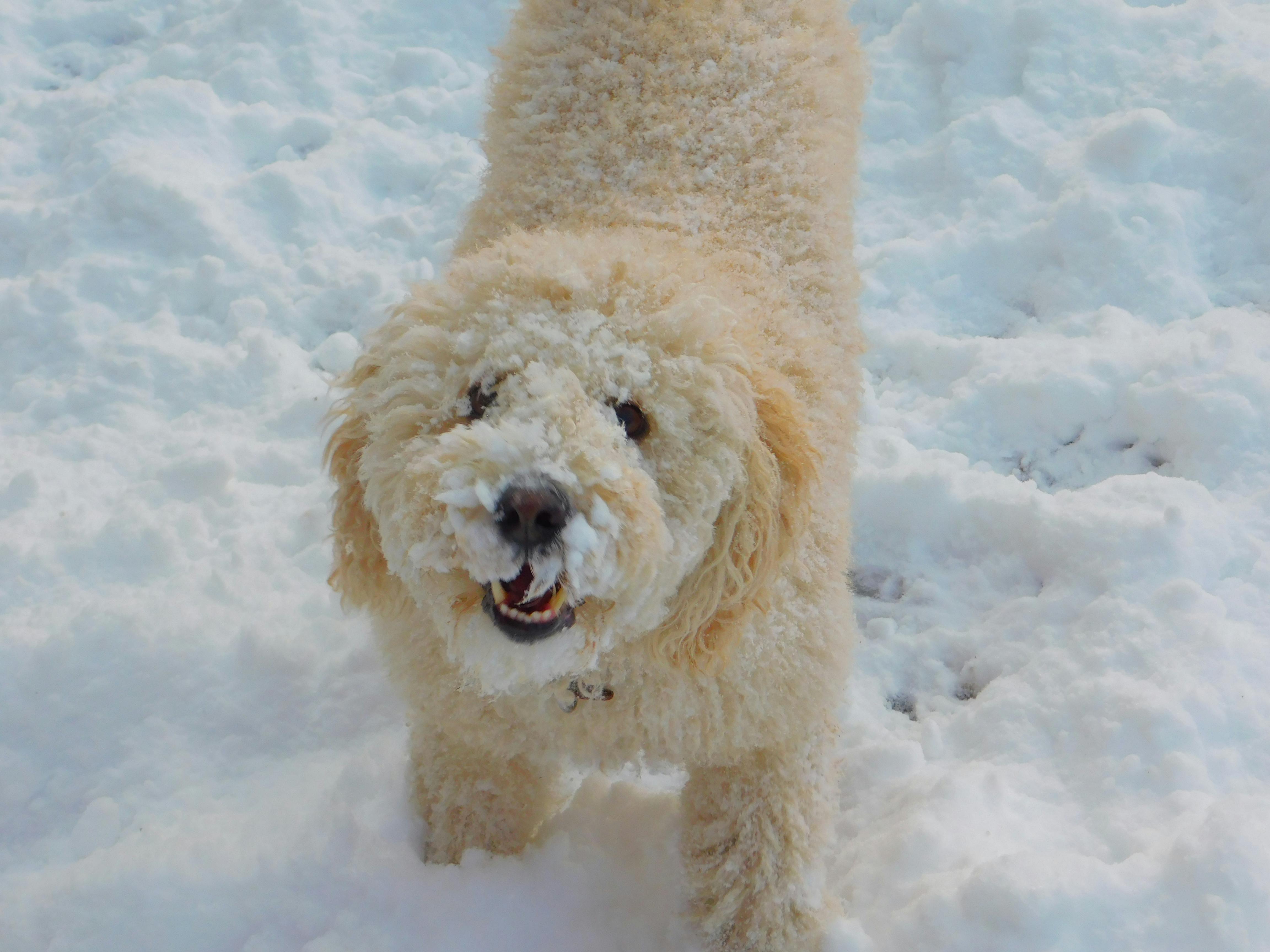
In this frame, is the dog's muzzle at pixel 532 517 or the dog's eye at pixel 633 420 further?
the dog's eye at pixel 633 420

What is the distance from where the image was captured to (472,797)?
1959 mm

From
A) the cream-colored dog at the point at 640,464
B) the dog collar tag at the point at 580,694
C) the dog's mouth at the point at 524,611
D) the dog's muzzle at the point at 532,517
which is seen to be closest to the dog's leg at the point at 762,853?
the cream-colored dog at the point at 640,464

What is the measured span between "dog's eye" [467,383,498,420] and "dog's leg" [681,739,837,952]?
867 millimetres

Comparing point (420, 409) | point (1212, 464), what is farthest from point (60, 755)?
point (1212, 464)

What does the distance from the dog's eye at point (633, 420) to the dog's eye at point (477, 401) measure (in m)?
0.21

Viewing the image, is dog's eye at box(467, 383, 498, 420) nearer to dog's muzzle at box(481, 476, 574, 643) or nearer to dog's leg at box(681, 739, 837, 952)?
dog's muzzle at box(481, 476, 574, 643)

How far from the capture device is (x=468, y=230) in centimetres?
245

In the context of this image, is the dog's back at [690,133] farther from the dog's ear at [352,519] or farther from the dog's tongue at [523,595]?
the dog's tongue at [523,595]

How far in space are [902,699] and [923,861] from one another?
0.54m

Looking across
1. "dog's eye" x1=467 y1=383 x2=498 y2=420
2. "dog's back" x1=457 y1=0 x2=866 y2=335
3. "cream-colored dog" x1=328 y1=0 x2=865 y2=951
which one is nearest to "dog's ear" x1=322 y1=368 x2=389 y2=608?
"cream-colored dog" x1=328 y1=0 x2=865 y2=951

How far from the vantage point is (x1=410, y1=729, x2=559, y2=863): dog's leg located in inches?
77.1

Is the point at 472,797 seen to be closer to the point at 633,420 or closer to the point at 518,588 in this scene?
the point at 518,588

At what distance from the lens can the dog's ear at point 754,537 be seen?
1590 millimetres

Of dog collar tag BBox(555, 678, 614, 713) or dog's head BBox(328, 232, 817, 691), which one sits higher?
dog's head BBox(328, 232, 817, 691)
